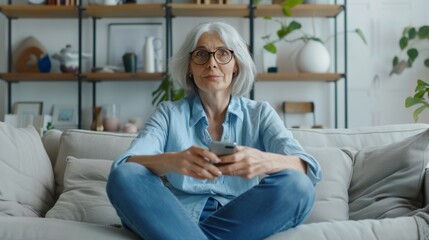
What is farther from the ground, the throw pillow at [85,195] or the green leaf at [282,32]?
the green leaf at [282,32]

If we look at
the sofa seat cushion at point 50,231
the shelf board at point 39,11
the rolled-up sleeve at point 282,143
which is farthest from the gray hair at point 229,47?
the shelf board at point 39,11

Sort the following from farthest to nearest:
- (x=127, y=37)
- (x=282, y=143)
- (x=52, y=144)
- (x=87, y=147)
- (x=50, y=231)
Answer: (x=127, y=37) → (x=52, y=144) → (x=87, y=147) → (x=282, y=143) → (x=50, y=231)

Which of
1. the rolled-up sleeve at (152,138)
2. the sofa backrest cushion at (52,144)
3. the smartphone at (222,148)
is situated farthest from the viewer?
the sofa backrest cushion at (52,144)

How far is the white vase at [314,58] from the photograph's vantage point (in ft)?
15.6

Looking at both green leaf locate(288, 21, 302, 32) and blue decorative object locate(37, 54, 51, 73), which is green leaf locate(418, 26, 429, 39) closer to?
green leaf locate(288, 21, 302, 32)

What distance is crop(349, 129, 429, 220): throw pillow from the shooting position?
223cm

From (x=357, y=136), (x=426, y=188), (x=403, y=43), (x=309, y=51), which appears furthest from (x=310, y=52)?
(x=426, y=188)

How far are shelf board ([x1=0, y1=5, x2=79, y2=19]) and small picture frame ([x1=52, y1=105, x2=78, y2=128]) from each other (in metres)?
0.72

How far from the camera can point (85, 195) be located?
93.2 inches

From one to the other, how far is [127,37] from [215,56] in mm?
2960

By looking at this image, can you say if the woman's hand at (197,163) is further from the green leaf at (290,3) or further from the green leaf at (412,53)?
the green leaf at (412,53)

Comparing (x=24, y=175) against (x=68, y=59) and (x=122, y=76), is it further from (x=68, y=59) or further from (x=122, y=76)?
(x=68, y=59)

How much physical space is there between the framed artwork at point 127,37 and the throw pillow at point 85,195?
265cm

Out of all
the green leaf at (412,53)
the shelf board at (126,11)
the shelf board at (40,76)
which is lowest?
the shelf board at (40,76)
